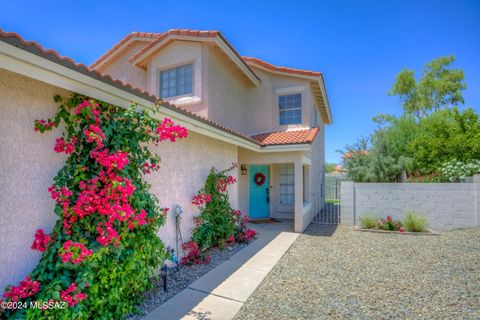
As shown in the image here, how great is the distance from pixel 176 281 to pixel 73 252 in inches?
120

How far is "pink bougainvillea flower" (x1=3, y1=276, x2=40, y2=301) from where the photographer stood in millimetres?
3491

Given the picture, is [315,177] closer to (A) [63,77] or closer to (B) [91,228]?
(B) [91,228]

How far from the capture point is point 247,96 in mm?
15203

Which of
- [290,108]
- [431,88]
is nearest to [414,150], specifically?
[290,108]

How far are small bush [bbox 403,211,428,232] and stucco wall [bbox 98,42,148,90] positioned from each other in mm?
14828

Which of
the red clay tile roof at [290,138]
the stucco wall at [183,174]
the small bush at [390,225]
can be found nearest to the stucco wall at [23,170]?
the stucco wall at [183,174]

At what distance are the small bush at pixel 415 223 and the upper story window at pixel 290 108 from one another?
23.1ft

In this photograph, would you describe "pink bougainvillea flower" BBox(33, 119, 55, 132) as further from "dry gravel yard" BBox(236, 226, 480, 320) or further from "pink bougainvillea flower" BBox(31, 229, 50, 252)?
"dry gravel yard" BBox(236, 226, 480, 320)

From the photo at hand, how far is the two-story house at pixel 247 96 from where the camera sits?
447 inches

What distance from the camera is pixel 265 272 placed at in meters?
6.67

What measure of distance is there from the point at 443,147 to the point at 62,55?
704 inches

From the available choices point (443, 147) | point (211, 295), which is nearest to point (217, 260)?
point (211, 295)

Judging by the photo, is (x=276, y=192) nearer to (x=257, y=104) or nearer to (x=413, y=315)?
(x=257, y=104)

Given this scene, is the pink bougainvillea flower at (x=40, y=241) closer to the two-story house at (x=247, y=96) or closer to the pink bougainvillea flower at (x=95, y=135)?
the pink bougainvillea flower at (x=95, y=135)
